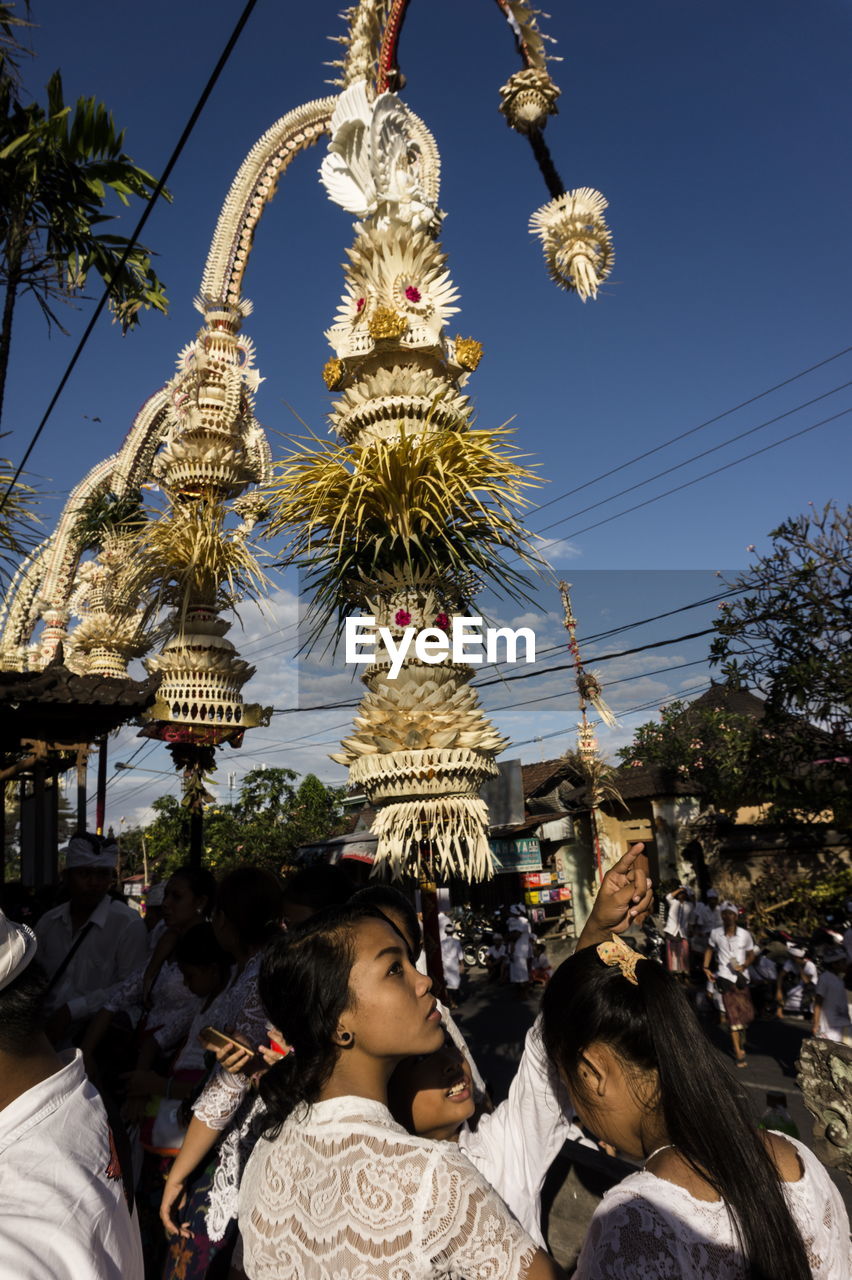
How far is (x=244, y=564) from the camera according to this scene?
8305mm

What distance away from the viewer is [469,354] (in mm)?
4051

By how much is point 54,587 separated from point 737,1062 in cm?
1593

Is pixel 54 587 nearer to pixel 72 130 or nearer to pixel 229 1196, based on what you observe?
pixel 72 130

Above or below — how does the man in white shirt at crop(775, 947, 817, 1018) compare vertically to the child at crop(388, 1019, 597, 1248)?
below

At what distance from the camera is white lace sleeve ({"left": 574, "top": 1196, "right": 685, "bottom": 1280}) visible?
4.41ft

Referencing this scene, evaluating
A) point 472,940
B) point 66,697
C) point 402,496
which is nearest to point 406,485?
point 402,496

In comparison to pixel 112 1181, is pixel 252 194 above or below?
above

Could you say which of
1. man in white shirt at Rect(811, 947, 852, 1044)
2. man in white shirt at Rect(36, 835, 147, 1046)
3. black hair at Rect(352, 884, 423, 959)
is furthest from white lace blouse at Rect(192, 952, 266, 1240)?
man in white shirt at Rect(811, 947, 852, 1044)

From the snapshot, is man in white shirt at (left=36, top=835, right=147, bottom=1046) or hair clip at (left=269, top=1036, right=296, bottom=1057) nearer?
hair clip at (left=269, top=1036, right=296, bottom=1057)

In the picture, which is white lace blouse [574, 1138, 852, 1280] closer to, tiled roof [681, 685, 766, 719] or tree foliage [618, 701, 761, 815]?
tree foliage [618, 701, 761, 815]

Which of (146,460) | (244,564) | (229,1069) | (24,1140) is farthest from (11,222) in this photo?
(146,460)

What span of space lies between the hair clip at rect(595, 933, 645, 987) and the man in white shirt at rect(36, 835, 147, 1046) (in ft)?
10.2

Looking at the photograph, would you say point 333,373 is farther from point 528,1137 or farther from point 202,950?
point 528,1137

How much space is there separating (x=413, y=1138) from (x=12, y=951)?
853 mm
